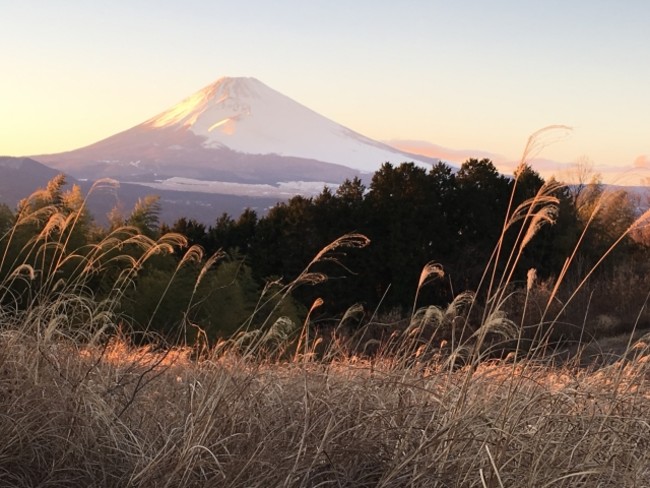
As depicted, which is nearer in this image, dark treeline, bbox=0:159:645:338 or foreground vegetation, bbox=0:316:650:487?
foreground vegetation, bbox=0:316:650:487

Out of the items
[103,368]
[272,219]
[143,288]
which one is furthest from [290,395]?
[272,219]

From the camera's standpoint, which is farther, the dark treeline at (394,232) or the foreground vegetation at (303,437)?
the dark treeline at (394,232)

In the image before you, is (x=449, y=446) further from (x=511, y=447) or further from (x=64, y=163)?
(x=64, y=163)

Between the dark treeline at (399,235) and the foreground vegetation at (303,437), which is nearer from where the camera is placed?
the foreground vegetation at (303,437)

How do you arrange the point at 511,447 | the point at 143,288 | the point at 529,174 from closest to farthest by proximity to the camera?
the point at 511,447
the point at 143,288
the point at 529,174

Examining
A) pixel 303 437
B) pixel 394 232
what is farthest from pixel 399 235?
pixel 303 437

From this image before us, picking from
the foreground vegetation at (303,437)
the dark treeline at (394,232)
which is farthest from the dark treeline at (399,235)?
the foreground vegetation at (303,437)

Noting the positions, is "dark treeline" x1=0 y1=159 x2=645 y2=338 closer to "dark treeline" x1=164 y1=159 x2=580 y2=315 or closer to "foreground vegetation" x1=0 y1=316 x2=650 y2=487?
"dark treeline" x1=164 y1=159 x2=580 y2=315

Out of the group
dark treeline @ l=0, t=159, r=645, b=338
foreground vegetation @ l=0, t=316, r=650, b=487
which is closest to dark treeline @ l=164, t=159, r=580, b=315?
dark treeline @ l=0, t=159, r=645, b=338

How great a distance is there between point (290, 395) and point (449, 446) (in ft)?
3.60

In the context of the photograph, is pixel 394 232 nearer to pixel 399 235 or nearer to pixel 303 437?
pixel 399 235

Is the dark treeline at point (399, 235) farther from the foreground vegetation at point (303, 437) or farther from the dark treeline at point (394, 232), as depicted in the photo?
the foreground vegetation at point (303, 437)

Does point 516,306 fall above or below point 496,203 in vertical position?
below

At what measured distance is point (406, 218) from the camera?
2127cm
